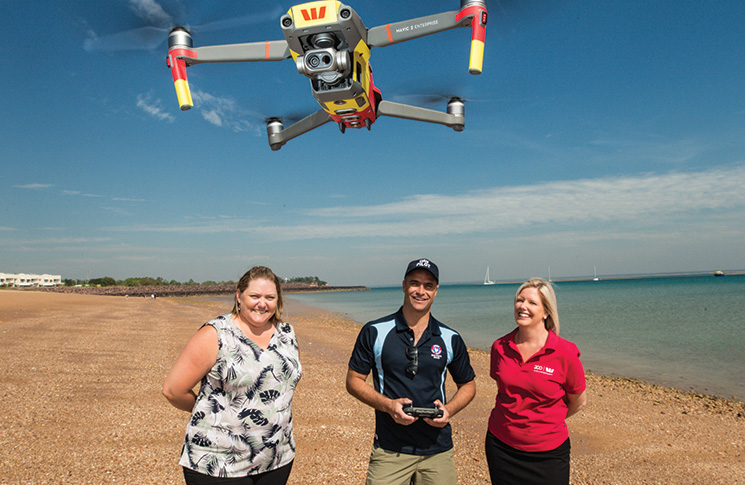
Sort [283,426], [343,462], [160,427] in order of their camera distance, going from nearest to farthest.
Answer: [283,426] → [343,462] → [160,427]

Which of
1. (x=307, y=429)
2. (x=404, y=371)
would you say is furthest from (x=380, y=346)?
(x=307, y=429)

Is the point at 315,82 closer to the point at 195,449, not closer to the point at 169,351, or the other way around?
the point at 195,449

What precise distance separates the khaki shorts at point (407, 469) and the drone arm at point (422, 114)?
95.3 inches

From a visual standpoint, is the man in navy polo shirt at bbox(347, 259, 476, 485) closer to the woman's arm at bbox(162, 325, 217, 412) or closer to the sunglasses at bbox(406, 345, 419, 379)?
the sunglasses at bbox(406, 345, 419, 379)

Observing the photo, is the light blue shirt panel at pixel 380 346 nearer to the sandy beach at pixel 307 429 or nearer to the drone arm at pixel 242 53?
the drone arm at pixel 242 53

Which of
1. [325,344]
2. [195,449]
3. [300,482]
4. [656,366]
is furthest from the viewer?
[325,344]

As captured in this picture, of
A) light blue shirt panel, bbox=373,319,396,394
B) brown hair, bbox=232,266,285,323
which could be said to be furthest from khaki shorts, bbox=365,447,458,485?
brown hair, bbox=232,266,285,323

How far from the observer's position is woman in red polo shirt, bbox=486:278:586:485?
287 centimetres

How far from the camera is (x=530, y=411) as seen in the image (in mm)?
2896

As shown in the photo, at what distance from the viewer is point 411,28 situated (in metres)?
2.76

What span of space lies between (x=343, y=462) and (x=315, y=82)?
15.0 ft

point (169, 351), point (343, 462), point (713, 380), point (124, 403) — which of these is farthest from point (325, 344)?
point (713, 380)

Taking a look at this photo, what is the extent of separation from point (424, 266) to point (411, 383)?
0.78 metres

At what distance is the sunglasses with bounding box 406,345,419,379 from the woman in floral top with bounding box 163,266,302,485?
0.74 metres
